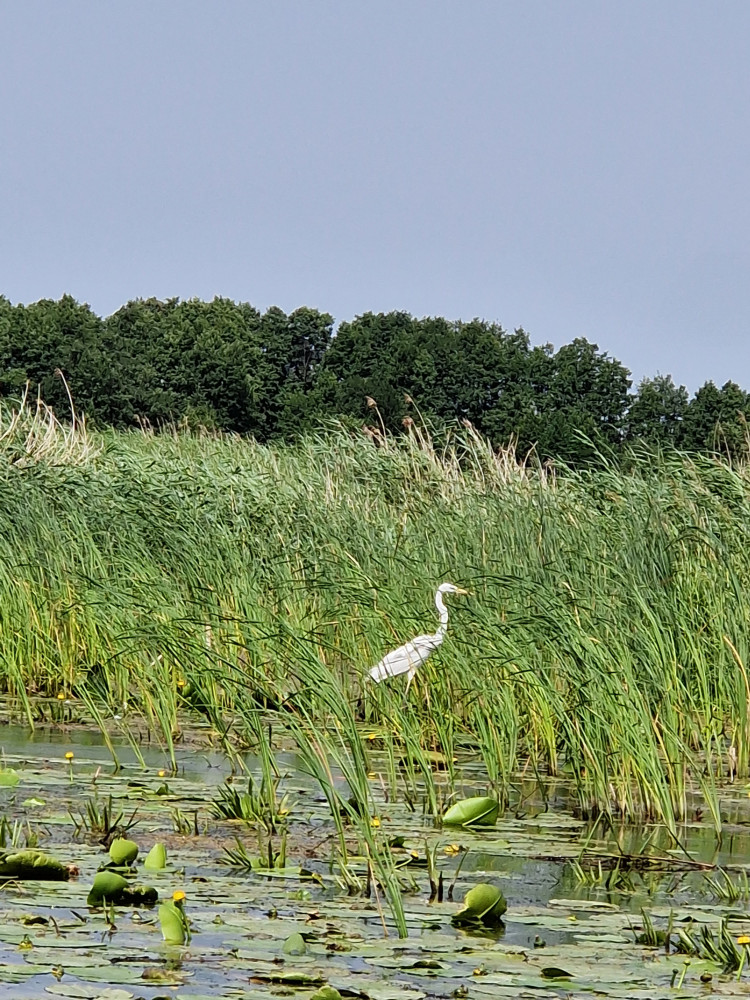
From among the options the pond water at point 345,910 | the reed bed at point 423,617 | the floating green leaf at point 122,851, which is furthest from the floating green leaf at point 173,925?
the reed bed at point 423,617

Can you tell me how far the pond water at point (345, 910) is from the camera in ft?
11.3

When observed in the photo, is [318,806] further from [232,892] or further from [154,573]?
[154,573]

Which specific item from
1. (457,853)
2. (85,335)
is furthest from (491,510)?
(85,335)

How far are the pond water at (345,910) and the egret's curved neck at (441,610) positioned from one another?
954 mm

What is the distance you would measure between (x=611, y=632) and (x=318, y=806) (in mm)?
1333

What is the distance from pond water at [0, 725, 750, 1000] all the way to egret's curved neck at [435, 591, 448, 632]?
95 cm

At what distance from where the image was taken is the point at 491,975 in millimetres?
3523

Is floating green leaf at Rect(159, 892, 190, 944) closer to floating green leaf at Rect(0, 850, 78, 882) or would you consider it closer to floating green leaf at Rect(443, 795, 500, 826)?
floating green leaf at Rect(0, 850, 78, 882)

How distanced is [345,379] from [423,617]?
24.5m

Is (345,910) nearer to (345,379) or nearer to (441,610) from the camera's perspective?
(441,610)

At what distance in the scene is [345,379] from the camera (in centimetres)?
3138

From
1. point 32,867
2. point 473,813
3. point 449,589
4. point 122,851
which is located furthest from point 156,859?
point 449,589

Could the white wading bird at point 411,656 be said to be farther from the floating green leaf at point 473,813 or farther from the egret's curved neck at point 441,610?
the floating green leaf at point 473,813

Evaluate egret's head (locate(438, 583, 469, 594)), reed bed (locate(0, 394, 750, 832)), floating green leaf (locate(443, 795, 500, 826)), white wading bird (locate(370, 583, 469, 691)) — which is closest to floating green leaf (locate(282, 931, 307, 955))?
reed bed (locate(0, 394, 750, 832))
